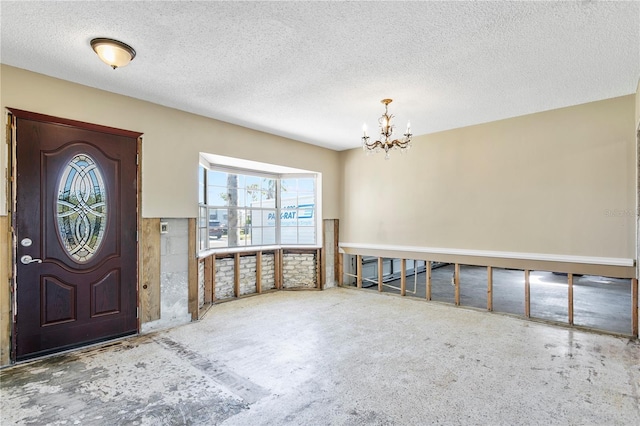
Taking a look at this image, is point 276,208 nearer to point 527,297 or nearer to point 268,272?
point 268,272

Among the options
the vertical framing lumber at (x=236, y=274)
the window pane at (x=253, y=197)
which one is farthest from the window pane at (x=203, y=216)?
the window pane at (x=253, y=197)

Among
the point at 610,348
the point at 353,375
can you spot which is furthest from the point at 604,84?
the point at 353,375

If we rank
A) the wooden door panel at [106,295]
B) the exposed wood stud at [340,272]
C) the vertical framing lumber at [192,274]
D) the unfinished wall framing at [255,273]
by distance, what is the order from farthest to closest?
the exposed wood stud at [340,272] < the unfinished wall framing at [255,273] < the vertical framing lumber at [192,274] < the wooden door panel at [106,295]

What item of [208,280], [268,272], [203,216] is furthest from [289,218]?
[208,280]

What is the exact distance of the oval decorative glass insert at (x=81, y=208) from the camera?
11.1ft

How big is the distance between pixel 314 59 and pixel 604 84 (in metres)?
3.18

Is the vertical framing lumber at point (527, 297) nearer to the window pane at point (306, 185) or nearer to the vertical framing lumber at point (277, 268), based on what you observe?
the window pane at point (306, 185)

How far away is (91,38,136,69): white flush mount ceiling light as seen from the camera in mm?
2619

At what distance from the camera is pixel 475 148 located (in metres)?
5.01

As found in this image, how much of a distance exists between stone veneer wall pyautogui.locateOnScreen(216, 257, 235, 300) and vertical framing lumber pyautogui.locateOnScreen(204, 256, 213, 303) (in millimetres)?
228

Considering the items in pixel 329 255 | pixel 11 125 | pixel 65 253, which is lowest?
pixel 329 255

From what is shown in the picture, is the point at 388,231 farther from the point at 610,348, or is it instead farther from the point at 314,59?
the point at 314,59

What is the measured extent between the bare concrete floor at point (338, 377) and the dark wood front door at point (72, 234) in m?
0.30

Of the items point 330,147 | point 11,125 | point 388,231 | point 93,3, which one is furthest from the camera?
point 330,147
